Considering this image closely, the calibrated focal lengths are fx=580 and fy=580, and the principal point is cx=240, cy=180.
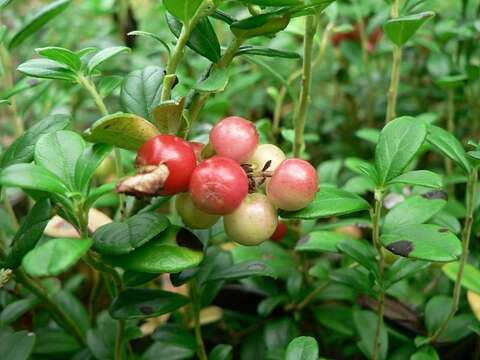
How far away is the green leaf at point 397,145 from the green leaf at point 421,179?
0.01 metres

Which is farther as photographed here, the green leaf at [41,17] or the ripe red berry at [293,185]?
the green leaf at [41,17]

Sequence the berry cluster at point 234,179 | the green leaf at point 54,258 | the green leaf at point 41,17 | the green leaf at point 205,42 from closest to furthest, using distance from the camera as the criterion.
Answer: the green leaf at point 54,258 → the berry cluster at point 234,179 → the green leaf at point 205,42 → the green leaf at point 41,17

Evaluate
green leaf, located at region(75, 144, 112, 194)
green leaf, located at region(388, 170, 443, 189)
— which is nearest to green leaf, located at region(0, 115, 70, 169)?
green leaf, located at region(75, 144, 112, 194)

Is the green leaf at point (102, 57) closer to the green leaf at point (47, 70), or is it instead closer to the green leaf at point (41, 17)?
the green leaf at point (47, 70)

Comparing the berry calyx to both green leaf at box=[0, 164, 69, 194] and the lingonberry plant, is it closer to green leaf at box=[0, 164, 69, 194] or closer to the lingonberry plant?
the lingonberry plant

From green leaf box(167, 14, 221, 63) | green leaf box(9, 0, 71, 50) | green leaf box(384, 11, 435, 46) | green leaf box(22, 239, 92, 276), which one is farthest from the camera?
green leaf box(9, 0, 71, 50)

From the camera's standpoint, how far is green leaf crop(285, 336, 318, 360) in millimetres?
692

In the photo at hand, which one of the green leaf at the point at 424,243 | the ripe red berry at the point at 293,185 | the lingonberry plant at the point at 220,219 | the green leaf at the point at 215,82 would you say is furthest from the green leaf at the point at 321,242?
the green leaf at the point at 215,82

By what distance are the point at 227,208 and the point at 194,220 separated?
0.07 meters

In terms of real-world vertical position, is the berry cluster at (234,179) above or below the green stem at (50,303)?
above

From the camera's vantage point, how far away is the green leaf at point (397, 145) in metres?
0.73

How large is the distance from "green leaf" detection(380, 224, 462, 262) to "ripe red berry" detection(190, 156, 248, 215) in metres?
0.22

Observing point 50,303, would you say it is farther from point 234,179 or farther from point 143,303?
point 234,179

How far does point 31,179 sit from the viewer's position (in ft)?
1.91
